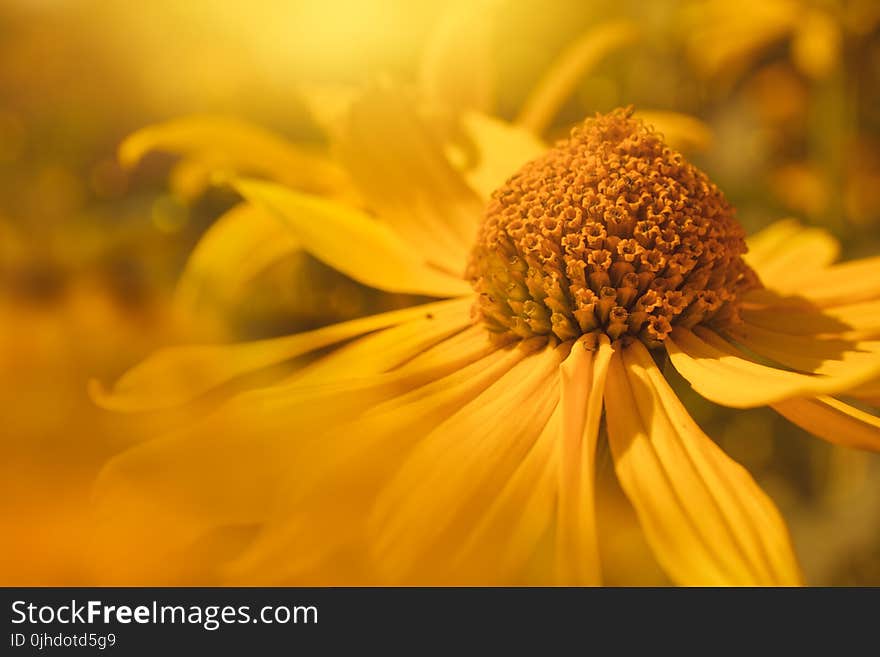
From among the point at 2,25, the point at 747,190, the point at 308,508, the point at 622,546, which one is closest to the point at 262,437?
the point at 308,508

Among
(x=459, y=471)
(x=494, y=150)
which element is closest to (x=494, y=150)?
(x=494, y=150)

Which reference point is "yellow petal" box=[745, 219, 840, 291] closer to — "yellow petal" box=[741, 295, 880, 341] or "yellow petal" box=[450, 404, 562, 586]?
"yellow petal" box=[741, 295, 880, 341]

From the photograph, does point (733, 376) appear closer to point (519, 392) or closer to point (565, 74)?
point (519, 392)

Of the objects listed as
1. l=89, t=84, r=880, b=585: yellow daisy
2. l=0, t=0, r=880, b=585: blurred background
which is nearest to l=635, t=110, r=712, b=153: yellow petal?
l=0, t=0, r=880, b=585: blurred background

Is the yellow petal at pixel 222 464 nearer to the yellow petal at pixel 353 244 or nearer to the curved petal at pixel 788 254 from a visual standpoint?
the yellow petal at pixel 353 244

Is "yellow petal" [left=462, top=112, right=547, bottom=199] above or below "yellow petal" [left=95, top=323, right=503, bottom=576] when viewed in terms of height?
above

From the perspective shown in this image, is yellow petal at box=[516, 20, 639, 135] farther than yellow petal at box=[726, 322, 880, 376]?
Yes
